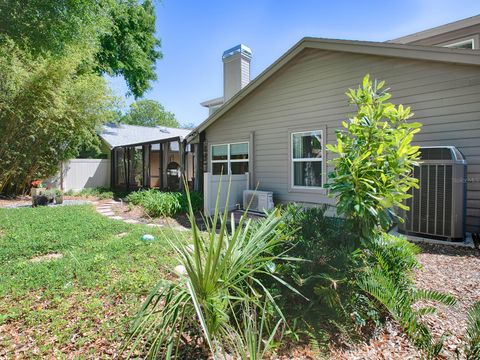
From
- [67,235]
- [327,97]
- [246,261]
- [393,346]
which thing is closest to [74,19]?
[67,235]

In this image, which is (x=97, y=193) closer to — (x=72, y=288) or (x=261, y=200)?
(x=261, y=200)

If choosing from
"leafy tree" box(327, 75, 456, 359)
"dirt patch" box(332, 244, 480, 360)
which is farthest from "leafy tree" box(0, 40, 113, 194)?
"dirt patch" box(332, 244, 480, 360)

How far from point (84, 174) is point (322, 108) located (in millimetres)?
13316

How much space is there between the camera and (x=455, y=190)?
4.23 m

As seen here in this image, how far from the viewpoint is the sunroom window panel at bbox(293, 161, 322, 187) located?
6922 mm

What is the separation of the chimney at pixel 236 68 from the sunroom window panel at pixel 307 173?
5.40 metres

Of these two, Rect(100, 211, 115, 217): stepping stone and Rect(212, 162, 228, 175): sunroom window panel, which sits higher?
Rect(212, 162, 228, 175): sunroom window panel

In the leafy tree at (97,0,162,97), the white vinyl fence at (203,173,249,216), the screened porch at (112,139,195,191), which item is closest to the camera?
the white vinyl fence at (203,173,249,216)

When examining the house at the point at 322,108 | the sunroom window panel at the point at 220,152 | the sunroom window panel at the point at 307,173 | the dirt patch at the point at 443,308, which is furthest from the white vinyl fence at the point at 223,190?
the dirt patch at the point at 443,308

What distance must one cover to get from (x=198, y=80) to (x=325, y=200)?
58.9ft

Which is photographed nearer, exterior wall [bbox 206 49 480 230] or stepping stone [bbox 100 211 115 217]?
exterior wall [bbox 206 49 480 230]

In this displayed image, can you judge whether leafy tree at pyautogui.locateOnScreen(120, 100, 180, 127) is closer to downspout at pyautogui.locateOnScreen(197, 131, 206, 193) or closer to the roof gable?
downspout at pyautogui.locateOnScreen(197, 131, 206, 193)

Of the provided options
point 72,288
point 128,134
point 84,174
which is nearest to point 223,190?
point 72,288

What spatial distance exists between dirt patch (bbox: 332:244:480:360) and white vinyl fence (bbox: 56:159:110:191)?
15359 millimetres
